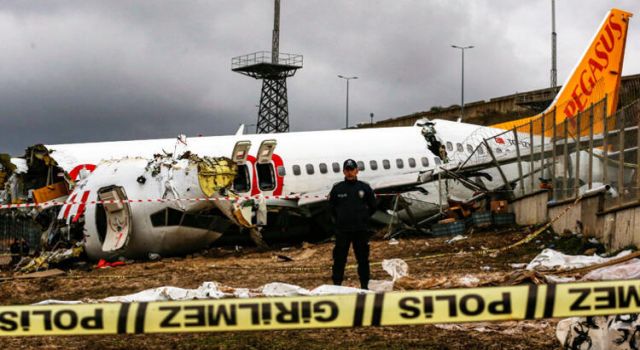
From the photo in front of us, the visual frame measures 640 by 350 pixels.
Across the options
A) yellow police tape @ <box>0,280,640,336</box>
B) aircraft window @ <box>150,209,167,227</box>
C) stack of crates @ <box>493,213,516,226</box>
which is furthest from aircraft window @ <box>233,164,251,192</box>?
yellow police tape @ <box>0,280,640,336</box>

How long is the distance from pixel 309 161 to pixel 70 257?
265 inches

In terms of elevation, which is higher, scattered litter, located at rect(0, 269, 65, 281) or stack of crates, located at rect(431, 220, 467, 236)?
stack of crates, located at rect(431, 220, 467, 236)

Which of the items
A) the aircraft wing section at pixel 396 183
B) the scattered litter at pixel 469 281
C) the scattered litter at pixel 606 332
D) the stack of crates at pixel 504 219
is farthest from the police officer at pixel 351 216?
the aircraft wing section at pixel 396 183

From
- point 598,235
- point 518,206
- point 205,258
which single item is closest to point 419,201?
point 518,206

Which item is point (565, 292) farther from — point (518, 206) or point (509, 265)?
point (518, 206)

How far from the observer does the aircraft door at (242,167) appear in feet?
67.1

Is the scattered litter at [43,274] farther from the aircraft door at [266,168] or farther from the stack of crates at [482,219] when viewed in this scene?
the stack of crates at [482,219]

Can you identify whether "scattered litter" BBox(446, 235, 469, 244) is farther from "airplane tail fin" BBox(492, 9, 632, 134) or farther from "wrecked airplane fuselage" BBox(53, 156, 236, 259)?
"airplane tail fin" BBox(492, 9, 632, 134)

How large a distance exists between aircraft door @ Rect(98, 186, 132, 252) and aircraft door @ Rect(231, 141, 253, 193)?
3118 mm

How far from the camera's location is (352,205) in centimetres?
1069

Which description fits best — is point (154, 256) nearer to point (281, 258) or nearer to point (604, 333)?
point (281, 258)

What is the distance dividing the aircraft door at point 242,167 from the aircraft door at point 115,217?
312cm

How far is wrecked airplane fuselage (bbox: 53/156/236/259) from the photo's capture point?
18281mm

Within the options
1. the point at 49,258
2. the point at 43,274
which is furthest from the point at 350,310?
the point at 49,258
